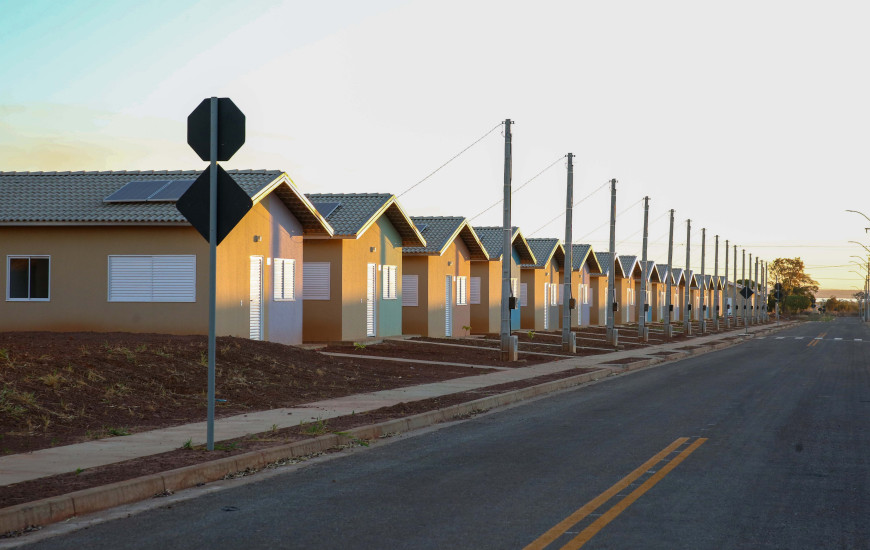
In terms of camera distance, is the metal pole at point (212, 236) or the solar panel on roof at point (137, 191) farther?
the solar panel on roof at point (137, 191)

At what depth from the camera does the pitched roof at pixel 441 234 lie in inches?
1512

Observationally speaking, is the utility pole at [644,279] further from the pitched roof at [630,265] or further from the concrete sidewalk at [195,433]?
the pitched roof at [630,265]

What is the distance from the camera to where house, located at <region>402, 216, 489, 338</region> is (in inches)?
1526

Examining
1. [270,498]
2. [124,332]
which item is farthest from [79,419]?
[124,332]

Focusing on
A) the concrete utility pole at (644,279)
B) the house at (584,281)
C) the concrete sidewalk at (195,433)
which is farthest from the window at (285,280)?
→ the house at (584,281)

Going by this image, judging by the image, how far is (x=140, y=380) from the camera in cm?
1602

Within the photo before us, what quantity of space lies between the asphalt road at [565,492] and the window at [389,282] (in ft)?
63.7

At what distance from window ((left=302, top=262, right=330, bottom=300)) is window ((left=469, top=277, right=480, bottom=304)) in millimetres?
16966

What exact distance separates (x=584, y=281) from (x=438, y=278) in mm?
28423

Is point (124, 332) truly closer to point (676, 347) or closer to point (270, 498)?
point (270, 498)

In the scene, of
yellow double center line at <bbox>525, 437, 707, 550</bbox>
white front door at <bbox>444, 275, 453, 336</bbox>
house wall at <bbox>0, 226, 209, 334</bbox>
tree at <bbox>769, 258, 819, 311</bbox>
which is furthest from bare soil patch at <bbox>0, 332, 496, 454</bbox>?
tree at <bbox>769, 258, 819, 311</bbox>

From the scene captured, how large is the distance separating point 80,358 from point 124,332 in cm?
765

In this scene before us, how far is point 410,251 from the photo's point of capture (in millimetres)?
38312

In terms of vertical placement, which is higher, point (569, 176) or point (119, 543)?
point (569, 176)
